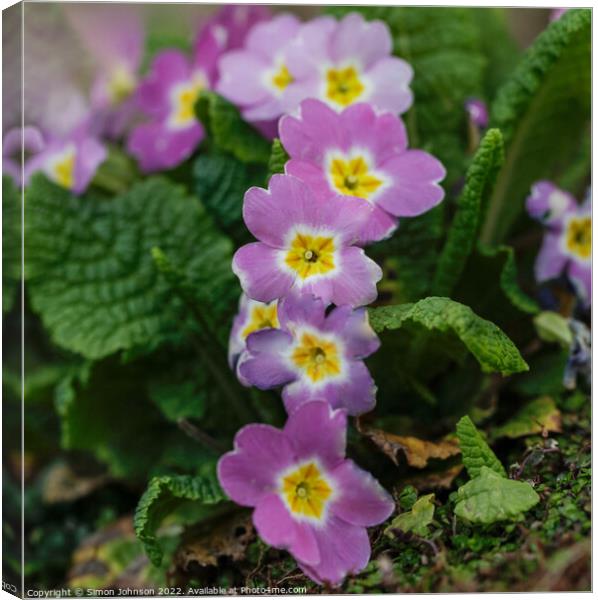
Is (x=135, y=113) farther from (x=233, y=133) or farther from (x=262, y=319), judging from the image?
(x=262, y=319)

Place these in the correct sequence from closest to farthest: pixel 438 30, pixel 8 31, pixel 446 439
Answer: pixel 446 439 < pixel 8 31 < pixel 438 30

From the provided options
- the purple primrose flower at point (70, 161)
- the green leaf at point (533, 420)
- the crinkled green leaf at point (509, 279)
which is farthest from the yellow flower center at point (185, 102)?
the green leaf at point (533, 420)

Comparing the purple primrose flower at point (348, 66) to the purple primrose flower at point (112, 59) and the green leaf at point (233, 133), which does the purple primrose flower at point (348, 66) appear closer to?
the green leaf at point (233, 133)

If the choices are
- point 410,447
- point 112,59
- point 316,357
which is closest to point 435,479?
point 410,447

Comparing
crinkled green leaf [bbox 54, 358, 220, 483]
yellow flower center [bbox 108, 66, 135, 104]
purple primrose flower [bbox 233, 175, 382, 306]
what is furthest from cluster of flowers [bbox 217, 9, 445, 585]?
yellow flower center [bbox 108, 66, 135, 104]

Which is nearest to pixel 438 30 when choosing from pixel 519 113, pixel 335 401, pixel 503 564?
pixel 519 113

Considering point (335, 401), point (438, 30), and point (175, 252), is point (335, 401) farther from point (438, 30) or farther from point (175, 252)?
point (438, 30)
